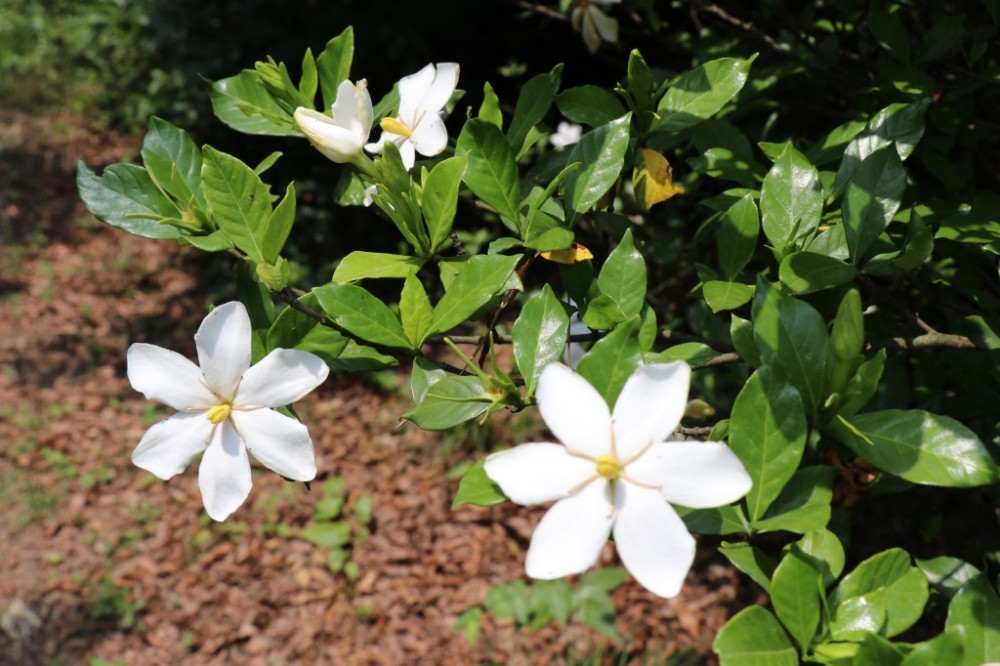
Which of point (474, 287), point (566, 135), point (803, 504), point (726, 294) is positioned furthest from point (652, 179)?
point (566, 135)

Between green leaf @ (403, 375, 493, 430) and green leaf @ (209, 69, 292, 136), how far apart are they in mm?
446

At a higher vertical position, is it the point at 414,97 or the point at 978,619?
the point at 414,97

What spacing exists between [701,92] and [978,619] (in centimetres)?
62

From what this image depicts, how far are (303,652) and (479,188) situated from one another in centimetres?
218

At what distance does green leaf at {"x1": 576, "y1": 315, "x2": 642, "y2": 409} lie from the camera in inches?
27.9

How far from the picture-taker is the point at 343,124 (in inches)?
35.0

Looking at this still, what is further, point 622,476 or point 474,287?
point 474,287

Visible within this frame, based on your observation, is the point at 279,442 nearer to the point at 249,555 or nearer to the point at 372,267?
the point at 372,267

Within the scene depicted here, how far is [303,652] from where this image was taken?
8.66 ft

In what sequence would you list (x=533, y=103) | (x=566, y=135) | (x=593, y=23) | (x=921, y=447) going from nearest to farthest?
(x=921, y=447), (x=533, y=103), (x=593, y=23), (x=566, y=135)

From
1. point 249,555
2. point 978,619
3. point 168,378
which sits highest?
point 168,378

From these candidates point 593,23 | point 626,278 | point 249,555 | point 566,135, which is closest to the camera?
point 626,278

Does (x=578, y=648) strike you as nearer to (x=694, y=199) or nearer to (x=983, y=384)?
(x=694, y=199)

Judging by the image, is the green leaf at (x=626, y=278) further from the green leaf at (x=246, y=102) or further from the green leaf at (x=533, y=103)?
the green leaf at (x=246, y=102)
